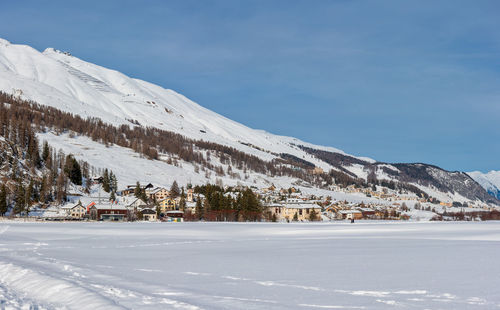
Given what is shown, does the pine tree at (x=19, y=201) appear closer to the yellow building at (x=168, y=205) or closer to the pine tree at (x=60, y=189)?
the pine tree at (x=60, y=189)

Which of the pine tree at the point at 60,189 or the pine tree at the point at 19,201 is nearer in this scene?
the pine tree at the point at 19,201

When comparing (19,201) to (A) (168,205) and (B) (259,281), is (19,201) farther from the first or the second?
(B) (259,281)

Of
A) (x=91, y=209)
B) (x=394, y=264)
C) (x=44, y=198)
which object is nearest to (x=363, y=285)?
(x=394, y=264)

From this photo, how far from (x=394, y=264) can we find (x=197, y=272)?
410 inches

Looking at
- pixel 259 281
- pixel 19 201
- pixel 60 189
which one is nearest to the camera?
pixel 259 281

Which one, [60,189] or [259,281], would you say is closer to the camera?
[259,281]

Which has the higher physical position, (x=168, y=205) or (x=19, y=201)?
(x=19, y=201)

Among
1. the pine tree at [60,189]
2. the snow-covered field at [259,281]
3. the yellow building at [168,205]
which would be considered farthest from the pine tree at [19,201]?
the snow-covered field at [259,281]

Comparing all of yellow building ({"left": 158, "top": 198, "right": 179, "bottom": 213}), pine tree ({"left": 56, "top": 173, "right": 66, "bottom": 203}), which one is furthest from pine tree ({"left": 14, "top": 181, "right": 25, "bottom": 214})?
yellow building ({"left": 158, "top": 198, "right": 179, "bottom": 213})

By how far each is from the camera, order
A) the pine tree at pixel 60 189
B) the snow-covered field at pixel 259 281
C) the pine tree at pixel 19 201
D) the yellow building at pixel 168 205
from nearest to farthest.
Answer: the snow-covered field at pixel 259 281 < the pine tree at pixel 19 201 < the pine tree at pixel 60 189 < the yellow building at pixel 168 205

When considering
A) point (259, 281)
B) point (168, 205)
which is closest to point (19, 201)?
point (168, 205)

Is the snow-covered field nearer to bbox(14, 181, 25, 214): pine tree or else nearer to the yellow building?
bbox(14, 181, 25, 214): pine tree

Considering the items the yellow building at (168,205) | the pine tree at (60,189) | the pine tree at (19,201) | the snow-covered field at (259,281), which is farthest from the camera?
the yellow building at (168,205)

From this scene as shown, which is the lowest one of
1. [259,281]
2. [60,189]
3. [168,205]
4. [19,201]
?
[259,281]
